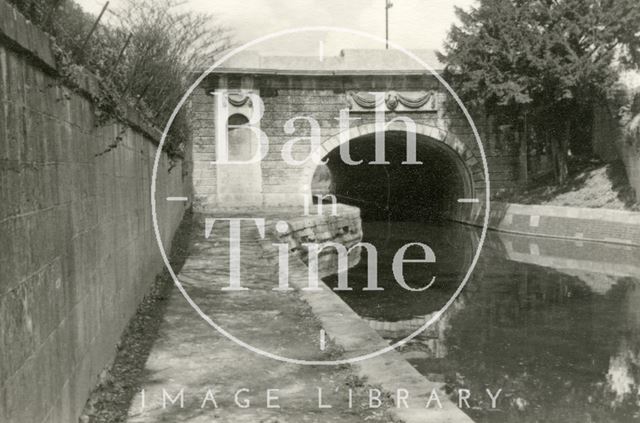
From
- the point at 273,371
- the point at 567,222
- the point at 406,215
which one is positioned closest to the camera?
the point at 273,371

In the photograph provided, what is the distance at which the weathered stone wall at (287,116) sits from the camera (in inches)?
838

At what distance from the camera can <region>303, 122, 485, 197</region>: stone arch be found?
21797 mm

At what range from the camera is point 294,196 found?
21.7 m

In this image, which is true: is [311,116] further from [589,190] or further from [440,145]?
[589,190]

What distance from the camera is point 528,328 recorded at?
7895 mm

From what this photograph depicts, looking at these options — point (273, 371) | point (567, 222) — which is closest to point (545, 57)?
point (567, 222)

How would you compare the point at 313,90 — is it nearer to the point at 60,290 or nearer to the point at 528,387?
the point at 528,387

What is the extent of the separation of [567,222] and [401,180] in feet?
40.6

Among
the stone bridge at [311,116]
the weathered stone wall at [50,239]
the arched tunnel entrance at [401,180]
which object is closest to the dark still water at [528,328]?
the weathered stone wall at [50,239]

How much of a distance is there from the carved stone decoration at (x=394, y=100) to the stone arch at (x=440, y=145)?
520mm

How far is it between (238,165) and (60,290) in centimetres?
1865

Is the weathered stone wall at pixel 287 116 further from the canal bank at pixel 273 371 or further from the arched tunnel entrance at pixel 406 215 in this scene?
the canal bank at pixel 273 371

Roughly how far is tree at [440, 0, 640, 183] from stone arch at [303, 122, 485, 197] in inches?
70.2

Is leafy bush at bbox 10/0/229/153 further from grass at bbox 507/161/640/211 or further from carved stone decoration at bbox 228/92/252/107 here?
grass at bbox 507/161/640/211
